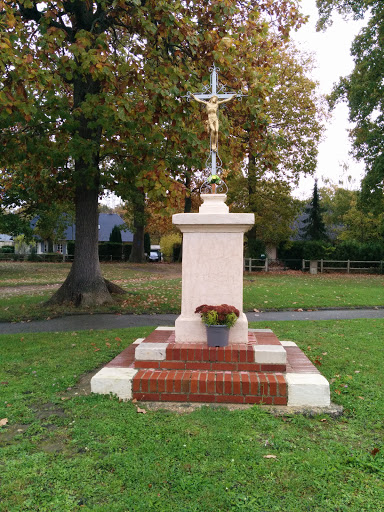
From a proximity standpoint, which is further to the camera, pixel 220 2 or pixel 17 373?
pixel 220 2

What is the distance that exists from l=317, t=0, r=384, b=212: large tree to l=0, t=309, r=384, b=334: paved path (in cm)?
1082

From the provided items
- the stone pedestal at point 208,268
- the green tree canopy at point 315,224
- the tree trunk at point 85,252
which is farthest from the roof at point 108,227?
the stone pedestal at point 208,268

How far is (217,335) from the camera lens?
470 cm

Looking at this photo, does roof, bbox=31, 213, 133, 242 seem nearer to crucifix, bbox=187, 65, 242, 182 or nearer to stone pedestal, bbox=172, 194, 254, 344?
→ crucifix, bbox=187, 65, 242, 182

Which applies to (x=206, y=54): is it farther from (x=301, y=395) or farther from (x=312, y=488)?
(x=312, y=488)

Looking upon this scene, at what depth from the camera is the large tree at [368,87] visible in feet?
59.3

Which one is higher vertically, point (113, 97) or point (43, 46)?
point (43, 46)

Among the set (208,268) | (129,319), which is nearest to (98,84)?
(129,319)

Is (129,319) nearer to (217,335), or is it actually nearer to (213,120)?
(217,335)

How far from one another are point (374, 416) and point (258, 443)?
1.30 m

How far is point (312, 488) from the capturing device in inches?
107

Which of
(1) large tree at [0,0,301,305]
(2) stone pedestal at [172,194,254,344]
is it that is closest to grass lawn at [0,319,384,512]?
(2) stone pedestal at [172,194,254,344]

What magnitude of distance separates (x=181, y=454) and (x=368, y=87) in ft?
64.0

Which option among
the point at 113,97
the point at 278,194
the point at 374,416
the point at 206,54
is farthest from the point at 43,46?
the point at 278,194
